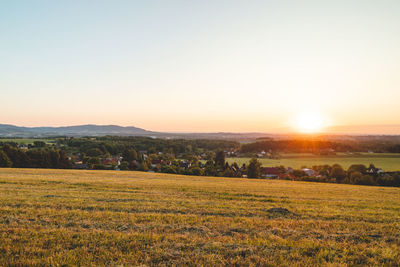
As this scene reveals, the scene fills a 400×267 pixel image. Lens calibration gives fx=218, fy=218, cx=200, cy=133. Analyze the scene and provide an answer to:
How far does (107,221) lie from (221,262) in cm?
454

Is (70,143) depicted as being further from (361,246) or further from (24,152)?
(361,246)

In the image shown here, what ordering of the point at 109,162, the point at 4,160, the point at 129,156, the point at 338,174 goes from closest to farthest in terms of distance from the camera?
the point at 4,160
the point at 338,174
the point at 129,156
the point at 109,162

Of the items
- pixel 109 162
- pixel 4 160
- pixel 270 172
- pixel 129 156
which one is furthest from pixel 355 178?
Result: pixel 4 160

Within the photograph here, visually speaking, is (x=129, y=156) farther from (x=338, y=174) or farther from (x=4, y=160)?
(x=338, y=174)

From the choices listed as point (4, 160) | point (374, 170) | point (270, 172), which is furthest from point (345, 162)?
point (4, 160)

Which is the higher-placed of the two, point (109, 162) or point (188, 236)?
point (188, 236)

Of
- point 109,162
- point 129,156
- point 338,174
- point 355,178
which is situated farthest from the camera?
point 109,162

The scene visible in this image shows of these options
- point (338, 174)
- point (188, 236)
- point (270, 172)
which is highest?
point (188, 236)

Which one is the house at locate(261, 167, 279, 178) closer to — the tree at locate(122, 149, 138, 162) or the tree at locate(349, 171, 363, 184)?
the tree at locate(349, 171, 363, 184)

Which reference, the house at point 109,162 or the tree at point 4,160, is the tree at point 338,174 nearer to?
the house at point 109,162

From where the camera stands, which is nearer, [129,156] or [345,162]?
[129,156]

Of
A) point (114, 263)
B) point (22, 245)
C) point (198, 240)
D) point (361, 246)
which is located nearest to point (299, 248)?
point (361, 246)

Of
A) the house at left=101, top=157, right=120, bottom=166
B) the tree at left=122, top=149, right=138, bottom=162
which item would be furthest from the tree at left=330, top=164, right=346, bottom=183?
the house at left=101, top=157, right=120, bottom=166

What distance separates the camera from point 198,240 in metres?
6.02
